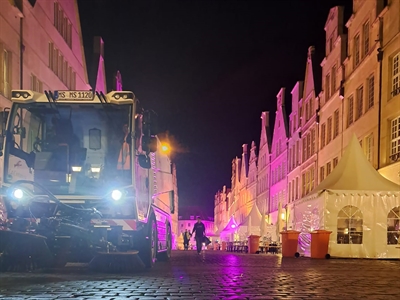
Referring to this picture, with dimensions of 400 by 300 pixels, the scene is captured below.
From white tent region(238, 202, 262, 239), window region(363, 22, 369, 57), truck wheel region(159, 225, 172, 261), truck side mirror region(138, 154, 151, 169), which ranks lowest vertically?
white tent region(238, 202, 262, 239)

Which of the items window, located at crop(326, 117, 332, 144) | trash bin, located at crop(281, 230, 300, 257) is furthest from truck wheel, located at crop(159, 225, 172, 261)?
window, located at crop(326, 117, 332, 144)

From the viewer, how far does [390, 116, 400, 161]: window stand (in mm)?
21984

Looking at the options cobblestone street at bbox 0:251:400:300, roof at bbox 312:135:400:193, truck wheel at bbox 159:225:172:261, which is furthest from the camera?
roof at bbox 312:135:400:193

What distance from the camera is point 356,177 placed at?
757 inches

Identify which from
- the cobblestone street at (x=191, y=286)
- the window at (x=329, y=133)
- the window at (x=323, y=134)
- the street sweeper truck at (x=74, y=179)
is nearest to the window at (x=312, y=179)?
Answer: the window at (x=323, y=134)

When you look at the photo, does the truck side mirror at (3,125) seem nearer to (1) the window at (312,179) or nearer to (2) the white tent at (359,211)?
(2) the white tent at (359,211)

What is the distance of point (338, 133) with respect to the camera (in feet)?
102

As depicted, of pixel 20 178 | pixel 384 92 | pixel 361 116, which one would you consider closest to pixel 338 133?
pixel 361 116

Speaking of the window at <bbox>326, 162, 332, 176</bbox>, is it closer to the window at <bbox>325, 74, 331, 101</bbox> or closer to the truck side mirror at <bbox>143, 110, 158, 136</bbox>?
the window at <bbox>325, 74, 331, 101</bbox>

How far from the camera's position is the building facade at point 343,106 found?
2302 centimetres

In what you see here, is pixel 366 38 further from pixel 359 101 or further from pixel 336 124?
pixel 336 124

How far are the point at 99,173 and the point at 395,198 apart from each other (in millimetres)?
11522

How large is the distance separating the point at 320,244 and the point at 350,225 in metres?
1.27

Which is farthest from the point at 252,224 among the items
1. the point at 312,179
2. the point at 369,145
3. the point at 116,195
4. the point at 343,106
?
the point at 116,195
